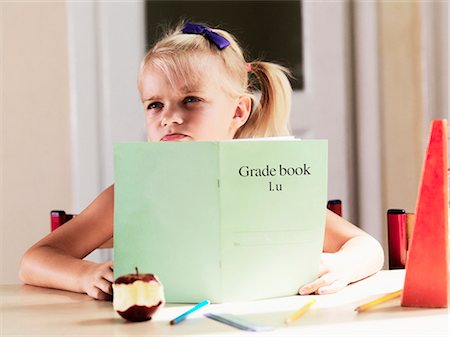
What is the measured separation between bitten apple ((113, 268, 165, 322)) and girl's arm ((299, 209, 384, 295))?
0.81 feet

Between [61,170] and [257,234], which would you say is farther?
[61,170]

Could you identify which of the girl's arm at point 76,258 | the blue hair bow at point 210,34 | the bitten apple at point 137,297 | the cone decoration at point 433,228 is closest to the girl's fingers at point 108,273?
the girl's arm at point 76,258

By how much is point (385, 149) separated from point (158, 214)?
206cm

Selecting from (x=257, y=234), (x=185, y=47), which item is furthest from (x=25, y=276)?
(x=185, y=47)

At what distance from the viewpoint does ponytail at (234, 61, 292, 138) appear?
1.79m

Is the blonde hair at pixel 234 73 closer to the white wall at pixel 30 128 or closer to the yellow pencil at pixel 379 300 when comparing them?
the yellow pencil at pixel 379 300

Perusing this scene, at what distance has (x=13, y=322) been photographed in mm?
994

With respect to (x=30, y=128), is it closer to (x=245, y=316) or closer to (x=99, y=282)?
(x=99, y=282)

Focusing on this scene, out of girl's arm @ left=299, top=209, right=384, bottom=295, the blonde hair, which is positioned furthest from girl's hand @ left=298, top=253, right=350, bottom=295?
the blonde hair

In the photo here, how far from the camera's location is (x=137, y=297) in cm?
96

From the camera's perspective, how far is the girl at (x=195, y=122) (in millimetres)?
1251

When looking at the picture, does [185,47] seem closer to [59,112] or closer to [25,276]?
[25,276]

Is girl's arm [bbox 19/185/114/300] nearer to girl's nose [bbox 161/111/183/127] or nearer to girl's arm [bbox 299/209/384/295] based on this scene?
girl's nose [bbox 161/111/183/127]

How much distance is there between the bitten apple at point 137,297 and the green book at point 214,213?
9 centimetres
